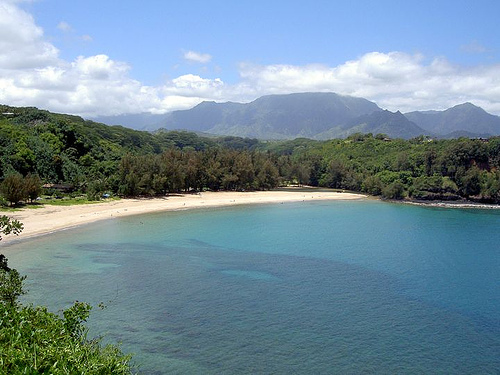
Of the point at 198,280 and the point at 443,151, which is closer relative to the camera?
the point at 198,280

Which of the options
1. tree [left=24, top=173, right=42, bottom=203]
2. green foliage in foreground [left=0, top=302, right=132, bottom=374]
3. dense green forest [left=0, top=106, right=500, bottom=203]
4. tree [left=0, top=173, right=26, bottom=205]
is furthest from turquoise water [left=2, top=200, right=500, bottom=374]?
dense green forest [left=0, top=106, right=500, bottom=203]

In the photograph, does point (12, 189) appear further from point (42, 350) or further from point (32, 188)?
point (42, 350)

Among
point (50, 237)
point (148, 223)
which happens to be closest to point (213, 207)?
point (148, 223)

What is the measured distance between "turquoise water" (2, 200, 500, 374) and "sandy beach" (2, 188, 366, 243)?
3391 millimetres

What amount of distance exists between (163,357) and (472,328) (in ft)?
57.2

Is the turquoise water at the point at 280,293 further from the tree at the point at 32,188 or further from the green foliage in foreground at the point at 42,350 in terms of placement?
the tree at the point at 32,188

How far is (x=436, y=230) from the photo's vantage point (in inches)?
2249

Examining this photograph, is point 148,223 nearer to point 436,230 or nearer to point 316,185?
point 436,230

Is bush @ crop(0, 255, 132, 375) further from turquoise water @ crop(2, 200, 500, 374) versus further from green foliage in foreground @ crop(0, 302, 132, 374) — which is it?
turquoise water @ crop(2, 200, 500, 374)

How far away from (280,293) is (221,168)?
64759mm

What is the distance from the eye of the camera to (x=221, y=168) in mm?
93000

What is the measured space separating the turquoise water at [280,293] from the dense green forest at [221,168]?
2239 cm

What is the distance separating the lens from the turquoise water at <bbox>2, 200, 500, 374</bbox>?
68.6 feet

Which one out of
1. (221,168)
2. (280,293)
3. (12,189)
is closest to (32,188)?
(12,189)
